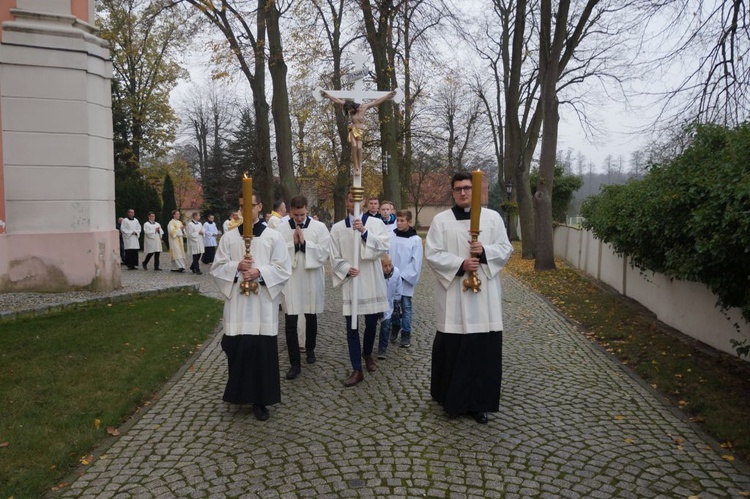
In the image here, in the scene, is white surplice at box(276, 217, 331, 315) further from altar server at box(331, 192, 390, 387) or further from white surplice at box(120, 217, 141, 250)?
white surplice at box(120, 217, 141, 250)

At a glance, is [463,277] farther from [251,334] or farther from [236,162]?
[236,162]

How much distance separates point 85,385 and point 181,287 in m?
6.41

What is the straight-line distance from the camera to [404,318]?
797 centimetres

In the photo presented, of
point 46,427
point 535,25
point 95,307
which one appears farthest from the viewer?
point 535,25

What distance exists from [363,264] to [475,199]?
193 centimetres

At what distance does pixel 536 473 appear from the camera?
4.00 metres

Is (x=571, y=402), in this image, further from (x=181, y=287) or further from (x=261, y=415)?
(x=181, y=287)

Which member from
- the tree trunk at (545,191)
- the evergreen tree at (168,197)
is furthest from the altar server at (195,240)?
the evergreen tree at (168,197)

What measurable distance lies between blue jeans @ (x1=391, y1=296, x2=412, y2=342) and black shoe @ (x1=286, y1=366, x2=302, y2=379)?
194 cm

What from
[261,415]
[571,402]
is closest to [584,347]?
[571,402]

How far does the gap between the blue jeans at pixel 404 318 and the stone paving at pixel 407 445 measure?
135cm

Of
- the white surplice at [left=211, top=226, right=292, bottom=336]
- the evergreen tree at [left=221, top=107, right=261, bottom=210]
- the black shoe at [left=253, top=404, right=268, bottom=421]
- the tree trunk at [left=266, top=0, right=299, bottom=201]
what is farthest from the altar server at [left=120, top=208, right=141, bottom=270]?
the evergreen tree at [left=221, top=107, right=261, bottom=210]

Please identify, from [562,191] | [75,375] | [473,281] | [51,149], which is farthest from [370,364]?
[562,191]

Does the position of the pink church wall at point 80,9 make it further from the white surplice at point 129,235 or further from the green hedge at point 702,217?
the green hedge at point 702,217
